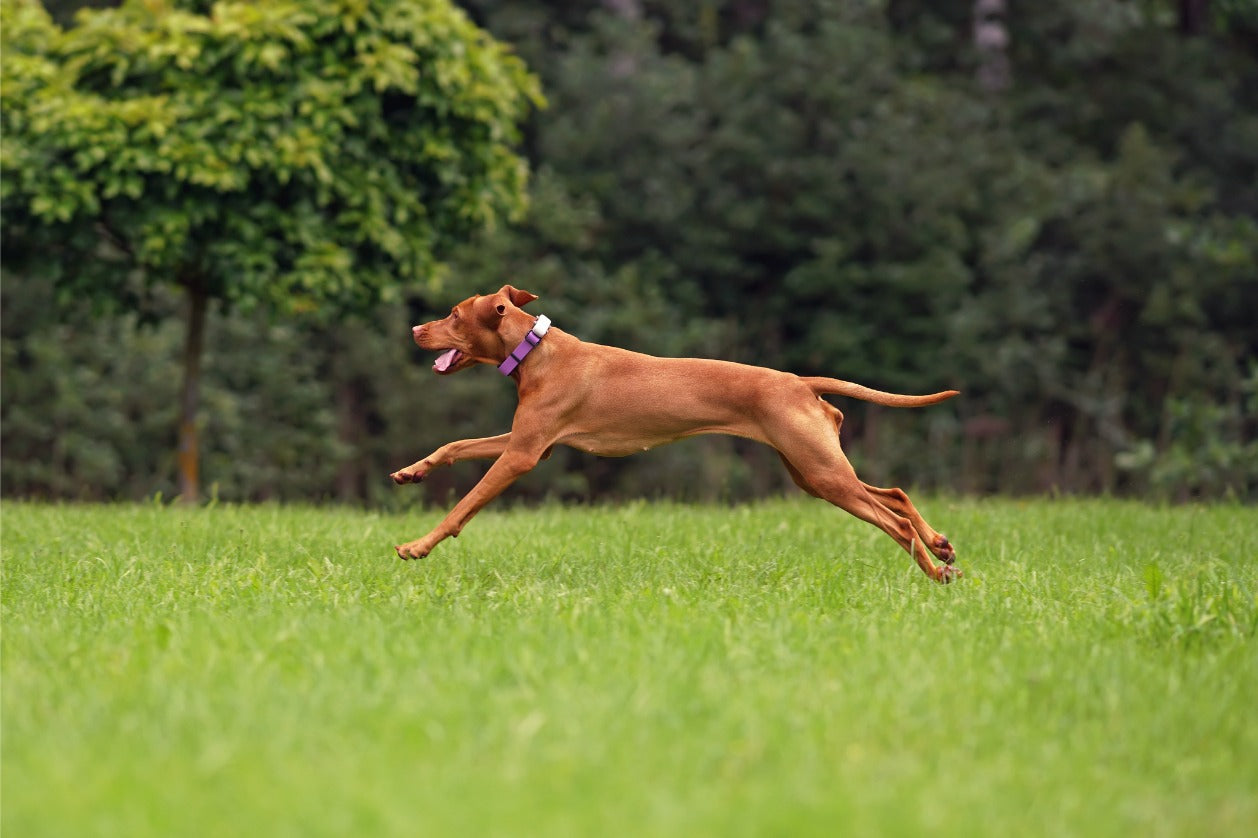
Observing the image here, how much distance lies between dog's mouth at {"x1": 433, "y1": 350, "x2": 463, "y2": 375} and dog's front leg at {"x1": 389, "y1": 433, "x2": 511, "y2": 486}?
0.35 meters

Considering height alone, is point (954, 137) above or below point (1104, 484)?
above

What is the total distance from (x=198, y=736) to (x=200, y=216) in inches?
290

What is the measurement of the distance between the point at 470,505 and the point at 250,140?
4.87 meters

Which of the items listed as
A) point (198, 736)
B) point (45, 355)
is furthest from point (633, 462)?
point (198, 736)

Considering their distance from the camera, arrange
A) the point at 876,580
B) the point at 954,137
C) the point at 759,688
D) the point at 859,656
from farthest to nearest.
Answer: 1. the point at 954,137
2. the point at 876,580
3. the point at 859,656
4. the point at 759,688

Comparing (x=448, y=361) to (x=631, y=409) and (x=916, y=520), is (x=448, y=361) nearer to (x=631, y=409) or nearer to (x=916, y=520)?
(x=631, y=409)

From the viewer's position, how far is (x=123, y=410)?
19.3m

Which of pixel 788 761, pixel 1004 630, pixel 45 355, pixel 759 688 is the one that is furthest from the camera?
pixel 45 355

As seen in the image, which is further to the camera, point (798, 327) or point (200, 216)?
point (798, 327)

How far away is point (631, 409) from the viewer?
6961 millimetres

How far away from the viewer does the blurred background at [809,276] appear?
64.8 feet

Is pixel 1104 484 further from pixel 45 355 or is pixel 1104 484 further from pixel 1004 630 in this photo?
pixel 1004 630

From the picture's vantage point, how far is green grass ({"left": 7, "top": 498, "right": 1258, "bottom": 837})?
3473 mm

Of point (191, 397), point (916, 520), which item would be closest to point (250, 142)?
point (191, 397)
